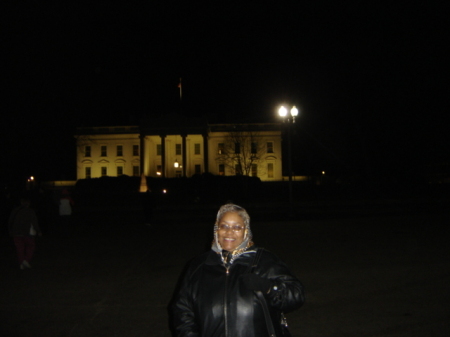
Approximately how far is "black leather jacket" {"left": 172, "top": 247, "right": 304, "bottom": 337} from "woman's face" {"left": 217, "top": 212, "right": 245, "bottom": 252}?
16 cm

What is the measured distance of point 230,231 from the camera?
3.32m

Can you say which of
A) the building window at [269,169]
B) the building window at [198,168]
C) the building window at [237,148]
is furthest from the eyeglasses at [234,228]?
the building window at [198,168]

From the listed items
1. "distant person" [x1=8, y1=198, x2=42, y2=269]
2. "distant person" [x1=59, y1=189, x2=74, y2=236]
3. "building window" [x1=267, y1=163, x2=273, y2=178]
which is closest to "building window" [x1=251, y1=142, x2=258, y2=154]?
"building window" [x1=267, y1=163, x2=273, y2=178]

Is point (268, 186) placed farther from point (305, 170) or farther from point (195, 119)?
point (305, 170)

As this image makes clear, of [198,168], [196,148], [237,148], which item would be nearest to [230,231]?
[237,148]

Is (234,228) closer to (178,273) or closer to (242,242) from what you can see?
(242,242)

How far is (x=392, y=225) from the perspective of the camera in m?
18.5

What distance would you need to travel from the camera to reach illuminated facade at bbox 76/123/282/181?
230 feet

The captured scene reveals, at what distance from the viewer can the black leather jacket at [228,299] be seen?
2.90m

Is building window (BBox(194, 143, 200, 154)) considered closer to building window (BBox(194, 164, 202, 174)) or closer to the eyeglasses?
building window (BBox(194, 164, 202, 174))

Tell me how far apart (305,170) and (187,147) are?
20459mm

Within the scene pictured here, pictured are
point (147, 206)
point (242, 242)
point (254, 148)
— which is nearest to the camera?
point (242, 242)

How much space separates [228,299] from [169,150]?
71.2 metres

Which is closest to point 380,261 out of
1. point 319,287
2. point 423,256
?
point 423,256
